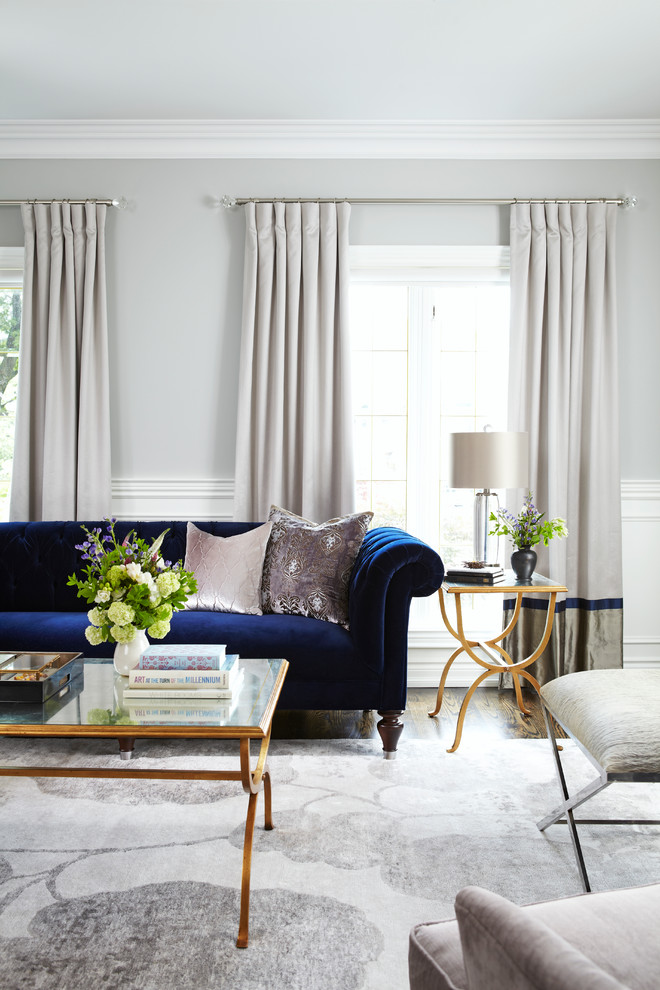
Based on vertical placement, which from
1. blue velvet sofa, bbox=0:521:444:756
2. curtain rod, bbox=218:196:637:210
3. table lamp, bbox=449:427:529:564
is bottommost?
blue velvet sofa, bbox=0:521:444:756

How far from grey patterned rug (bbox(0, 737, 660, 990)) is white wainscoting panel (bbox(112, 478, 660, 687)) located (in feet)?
3.43

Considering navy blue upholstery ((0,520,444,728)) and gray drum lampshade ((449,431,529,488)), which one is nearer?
navy blue upholstery ((0,520,444,728))

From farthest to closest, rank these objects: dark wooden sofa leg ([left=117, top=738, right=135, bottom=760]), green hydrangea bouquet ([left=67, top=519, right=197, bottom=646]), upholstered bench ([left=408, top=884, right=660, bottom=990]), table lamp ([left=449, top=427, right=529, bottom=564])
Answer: table lamp ([left=449, top=427, right=529, bottom=564]) → dark wooden sofa leg ([left=117, top=738, right=135, bottom=760]) → green hydrangea bouquet ([left=67, top=519, right=197, bottom=646]) → upholstered bench ([left=408, top=884, right=660, bottom=990])

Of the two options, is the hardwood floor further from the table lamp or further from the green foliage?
the table lamp

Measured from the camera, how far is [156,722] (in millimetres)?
1846

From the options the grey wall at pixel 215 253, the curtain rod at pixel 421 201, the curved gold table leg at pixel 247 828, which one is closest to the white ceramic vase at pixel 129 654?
the curved gold table leg at pixel 247 828

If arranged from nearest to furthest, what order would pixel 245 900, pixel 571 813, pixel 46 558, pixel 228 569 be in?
pixel 245 900
pixel 571 813
pixel 228 569
pixel 46 558

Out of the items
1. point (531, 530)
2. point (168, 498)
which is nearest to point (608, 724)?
point (531, 530)

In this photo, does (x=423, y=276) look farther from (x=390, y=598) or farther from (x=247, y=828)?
(x=247, y=828)

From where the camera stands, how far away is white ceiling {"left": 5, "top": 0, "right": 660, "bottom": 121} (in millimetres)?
2922

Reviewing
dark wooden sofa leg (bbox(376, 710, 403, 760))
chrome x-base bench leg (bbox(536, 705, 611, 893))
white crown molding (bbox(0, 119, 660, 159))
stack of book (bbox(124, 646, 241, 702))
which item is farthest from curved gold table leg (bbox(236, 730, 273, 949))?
white crown molding (bbox(0, 119, 660, 159))

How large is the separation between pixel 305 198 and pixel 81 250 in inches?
48.7

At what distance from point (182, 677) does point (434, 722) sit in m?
1.68

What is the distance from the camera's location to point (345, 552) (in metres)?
3.19
